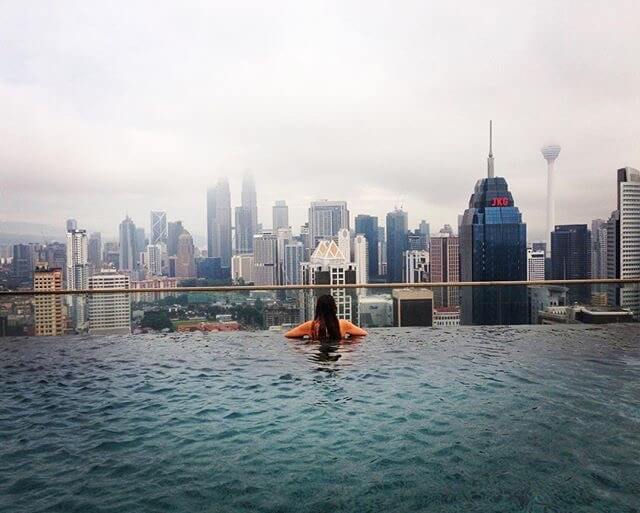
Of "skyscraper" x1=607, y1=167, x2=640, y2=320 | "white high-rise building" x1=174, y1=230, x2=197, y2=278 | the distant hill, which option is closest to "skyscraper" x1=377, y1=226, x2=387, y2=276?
"skyscraper" x1=607, y1=167, x2=640, y2=320

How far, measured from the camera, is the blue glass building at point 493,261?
4832mm

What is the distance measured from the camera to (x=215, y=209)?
2230 cm

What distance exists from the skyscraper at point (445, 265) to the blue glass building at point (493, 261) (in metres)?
0.12

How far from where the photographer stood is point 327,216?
16.2 m

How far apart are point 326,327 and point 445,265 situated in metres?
4.13

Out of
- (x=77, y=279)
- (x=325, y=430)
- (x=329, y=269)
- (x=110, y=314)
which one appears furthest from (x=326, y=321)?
(x=77, y=279)

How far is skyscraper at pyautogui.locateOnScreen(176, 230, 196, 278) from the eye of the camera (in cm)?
862

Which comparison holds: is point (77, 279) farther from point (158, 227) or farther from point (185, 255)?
point (158, 227)

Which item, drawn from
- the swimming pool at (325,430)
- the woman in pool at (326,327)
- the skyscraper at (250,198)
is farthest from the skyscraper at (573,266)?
the skyscraper at (250,198)

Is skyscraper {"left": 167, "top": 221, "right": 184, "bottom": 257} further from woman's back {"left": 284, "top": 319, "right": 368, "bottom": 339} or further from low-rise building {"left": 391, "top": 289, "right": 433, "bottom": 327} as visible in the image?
low-rise building {"left": 391, "top": 289, "right": 433, "bottom": 327}

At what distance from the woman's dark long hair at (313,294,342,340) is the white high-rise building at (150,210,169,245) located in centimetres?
957

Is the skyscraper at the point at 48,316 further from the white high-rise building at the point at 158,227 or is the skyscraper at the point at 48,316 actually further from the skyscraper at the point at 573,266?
the white high-rise building at the point at 158,227

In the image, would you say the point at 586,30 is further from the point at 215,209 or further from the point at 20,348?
the point at 215,209

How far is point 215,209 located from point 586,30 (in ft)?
57.9
